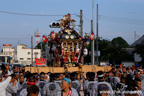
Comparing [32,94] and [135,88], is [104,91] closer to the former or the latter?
[135,88]

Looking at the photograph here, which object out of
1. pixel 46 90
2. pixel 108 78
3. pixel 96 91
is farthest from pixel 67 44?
pixel 96 91

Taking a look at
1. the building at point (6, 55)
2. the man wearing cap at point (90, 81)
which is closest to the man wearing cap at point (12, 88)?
the man wearing cap at point (90, 81)

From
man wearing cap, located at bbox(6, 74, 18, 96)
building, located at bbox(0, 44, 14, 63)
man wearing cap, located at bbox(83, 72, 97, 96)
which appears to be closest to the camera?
man wearing cap, located at bbox(83, 72, 97, 96)

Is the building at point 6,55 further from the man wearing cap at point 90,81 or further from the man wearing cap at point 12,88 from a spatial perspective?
the man wearing cap at point 90,81

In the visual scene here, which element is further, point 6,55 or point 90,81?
point 6,55

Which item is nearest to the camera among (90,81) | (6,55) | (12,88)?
(90,81)

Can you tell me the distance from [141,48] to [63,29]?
17.0 m

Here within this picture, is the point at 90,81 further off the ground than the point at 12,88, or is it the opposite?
the point at 90,81

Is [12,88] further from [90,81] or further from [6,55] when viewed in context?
[6,55]

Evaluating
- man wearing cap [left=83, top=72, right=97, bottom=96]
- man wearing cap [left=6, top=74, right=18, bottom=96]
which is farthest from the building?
man wearing cap [left=83, top=72, right=97, bottom=96]

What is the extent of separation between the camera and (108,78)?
12.3 meters

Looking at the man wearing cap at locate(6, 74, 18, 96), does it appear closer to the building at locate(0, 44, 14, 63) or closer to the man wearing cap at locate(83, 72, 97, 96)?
the man wearing cap at locate(83, 72, 97, 96)

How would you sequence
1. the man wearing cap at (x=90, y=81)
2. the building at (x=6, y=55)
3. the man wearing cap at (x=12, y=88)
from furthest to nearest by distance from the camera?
the building at (x=6, y=55), the man wearing cap at (x=12, y=88), the man wearing cap at (x=90, y=81)

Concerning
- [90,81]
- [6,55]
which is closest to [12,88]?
[90,81]
